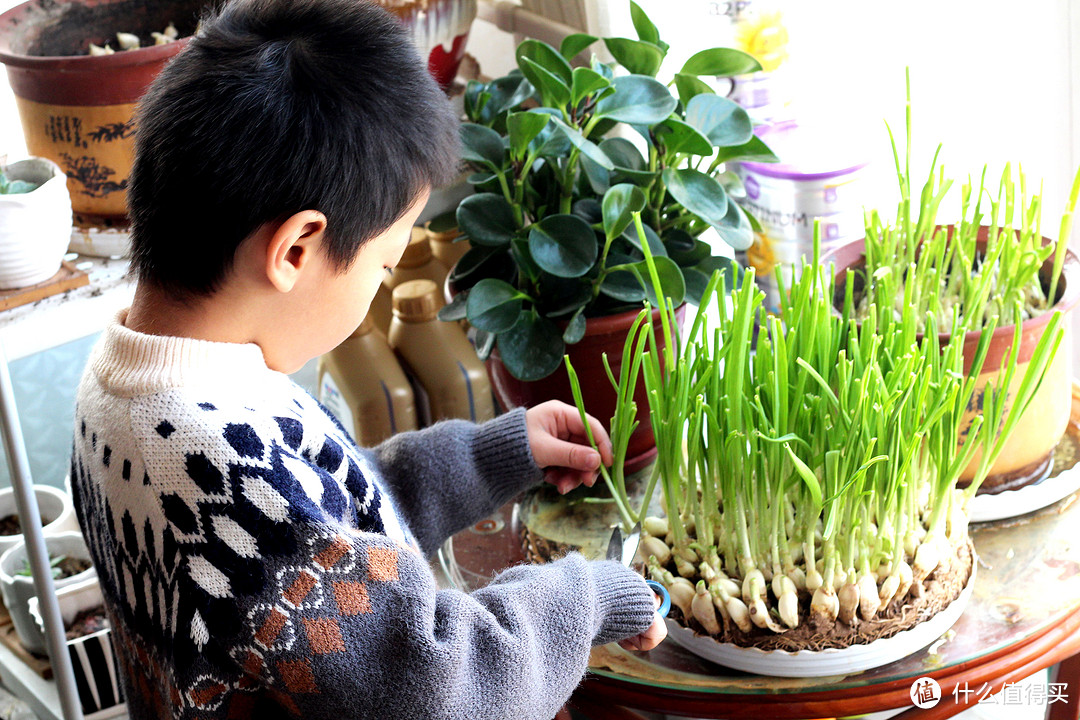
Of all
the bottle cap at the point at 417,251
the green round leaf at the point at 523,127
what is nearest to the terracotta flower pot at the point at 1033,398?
the green round leaf at the point at 523,127

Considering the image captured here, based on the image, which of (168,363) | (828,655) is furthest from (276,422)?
(828,655)

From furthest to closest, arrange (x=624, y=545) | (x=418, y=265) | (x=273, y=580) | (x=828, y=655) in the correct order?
(x=418, y=265) → (x=624, y=545) → (x=828, y=655) → (x=273, y=580)

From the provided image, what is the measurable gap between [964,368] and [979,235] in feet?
0.57

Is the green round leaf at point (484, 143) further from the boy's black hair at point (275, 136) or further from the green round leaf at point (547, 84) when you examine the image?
the boy's black hair at point (275, 136)

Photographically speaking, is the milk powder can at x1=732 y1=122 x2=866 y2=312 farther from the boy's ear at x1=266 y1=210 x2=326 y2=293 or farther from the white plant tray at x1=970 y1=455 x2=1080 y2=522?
the boy's ear at x1=266 y1=210 x2=326 y2=293

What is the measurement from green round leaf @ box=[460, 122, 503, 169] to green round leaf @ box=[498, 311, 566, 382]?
0.44 feet

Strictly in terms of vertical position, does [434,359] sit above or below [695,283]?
below

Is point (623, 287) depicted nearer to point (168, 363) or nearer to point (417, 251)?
point (168, 363)

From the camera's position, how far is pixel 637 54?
0.85 metres

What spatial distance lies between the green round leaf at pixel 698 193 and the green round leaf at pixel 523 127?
105 mm

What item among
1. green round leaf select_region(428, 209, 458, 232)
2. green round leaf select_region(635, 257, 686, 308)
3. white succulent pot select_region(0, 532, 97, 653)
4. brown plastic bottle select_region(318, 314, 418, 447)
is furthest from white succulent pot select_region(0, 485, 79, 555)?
green round leaf select_region(635, 257, 686, 308)

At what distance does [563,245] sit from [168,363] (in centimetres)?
33

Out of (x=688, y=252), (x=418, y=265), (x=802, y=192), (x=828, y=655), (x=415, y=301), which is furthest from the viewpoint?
(x=418, y=265)

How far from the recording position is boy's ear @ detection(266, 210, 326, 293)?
53 centimetres
